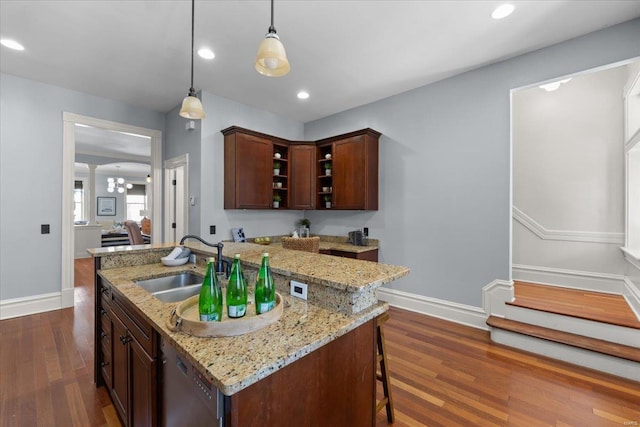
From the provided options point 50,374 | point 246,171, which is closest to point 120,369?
point 50,374

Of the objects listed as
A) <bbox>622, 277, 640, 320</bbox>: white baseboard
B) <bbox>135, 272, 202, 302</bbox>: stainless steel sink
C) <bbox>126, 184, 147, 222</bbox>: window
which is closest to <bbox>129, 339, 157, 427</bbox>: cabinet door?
<bbox>135, 272, 202, 302</bbox>: stainless steel sink

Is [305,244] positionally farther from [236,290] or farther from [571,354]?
[571,354]

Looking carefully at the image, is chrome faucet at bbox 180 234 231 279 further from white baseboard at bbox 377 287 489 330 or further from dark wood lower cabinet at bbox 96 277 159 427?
white baseboard at bbox 377 287 489 330

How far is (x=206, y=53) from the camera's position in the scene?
2.87m

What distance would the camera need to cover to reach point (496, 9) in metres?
2.22

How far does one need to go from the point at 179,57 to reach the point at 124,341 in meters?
2.83

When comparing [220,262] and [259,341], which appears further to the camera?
[220,262]

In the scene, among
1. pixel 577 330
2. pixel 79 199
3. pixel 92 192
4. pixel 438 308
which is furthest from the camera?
pixel 79 199

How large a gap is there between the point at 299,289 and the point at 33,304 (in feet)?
13.8

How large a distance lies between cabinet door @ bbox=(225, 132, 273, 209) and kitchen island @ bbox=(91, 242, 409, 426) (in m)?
2.10

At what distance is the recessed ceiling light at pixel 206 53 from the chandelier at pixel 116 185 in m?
9.26

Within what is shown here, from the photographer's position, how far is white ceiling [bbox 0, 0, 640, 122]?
7.32 feet

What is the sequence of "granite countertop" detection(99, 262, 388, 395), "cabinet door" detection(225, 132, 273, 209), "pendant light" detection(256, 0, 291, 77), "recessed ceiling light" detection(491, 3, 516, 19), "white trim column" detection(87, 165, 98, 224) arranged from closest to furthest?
1. "granite countertop" detection(99, 262, 388, 395)
2. "pendant light" detection(256, 0, 291, 77)
3. "recessed ceiling light" detection(491, 3, 516, 19)
4. "cabinet door" detection(225, 132, 273, 209)
5. "white trim column" detection(87, 165, 98, 224)

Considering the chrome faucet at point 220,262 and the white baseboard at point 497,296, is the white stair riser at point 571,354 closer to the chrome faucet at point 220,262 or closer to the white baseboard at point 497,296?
the white baseboard at point 497,296
